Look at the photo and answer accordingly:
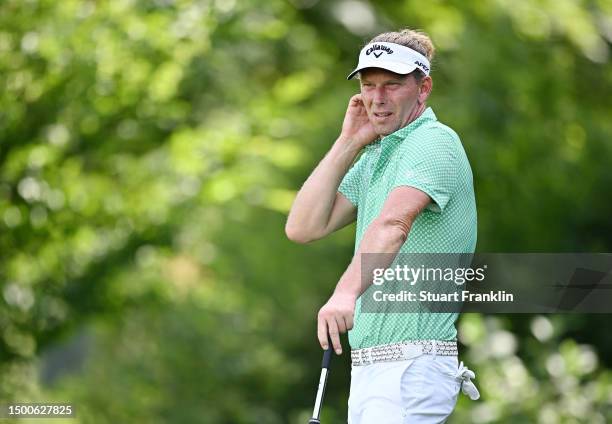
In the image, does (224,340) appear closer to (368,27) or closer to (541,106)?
(541,106)

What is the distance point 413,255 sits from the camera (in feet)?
12.9

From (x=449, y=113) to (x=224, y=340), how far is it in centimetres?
288

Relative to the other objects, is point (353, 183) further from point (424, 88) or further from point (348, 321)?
point (348, 321)

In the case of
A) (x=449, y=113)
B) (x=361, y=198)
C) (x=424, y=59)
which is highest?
(x=449, y=113)

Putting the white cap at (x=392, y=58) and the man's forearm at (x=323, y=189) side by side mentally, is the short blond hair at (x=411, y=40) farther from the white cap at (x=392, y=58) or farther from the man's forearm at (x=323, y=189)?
the man's forearm at (x=323, y=189)

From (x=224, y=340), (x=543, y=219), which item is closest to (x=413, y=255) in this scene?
(x=543, y=219)

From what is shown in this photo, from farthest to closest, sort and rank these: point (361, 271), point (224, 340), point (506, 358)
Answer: point (224, 340) < point (506, 358) < point (361, 271)

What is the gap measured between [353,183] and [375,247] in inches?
29.3

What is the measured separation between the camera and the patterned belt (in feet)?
12.7

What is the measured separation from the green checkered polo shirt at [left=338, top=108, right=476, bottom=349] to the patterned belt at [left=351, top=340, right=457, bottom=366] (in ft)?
0.05

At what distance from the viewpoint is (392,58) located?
405 centimetres

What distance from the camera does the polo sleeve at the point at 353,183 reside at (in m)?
4.42

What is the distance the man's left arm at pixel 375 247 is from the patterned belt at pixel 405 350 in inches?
7.6

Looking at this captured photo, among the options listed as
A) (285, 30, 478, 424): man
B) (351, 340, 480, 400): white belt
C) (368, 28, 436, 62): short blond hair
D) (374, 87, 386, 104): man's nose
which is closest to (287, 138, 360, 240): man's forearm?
(285, 30, 478, 424): man
